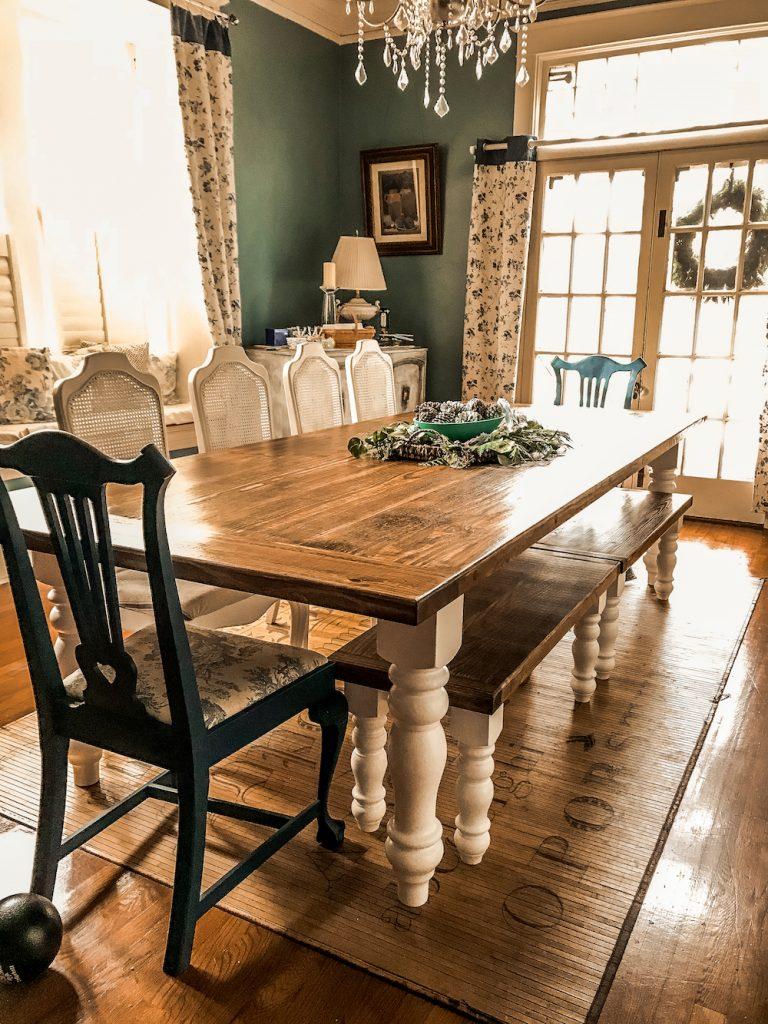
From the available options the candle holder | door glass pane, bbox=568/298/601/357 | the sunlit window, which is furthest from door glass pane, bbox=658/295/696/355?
the candle holder

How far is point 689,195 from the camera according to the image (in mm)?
4441

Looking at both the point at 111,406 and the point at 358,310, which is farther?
the point at 358,310

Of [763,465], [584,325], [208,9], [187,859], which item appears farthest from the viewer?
[584,325]

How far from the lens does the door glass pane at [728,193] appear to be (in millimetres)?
4301

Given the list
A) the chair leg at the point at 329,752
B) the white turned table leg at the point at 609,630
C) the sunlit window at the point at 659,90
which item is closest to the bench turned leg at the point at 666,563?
the white turned table leg at the point at 609,630

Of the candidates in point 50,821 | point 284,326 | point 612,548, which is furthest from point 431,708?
point 284,326

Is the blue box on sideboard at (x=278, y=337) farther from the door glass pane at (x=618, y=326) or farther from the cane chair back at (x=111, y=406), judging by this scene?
the cane chair back at (x=111, y=406)

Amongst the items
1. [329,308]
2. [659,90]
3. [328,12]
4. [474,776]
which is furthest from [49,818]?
[328,12]

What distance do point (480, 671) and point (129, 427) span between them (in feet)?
4.51

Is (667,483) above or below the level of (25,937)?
above

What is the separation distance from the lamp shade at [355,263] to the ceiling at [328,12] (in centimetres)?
134

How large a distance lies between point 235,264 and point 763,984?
13.1 feet

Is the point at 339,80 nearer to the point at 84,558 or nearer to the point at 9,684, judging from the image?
the point at 9,684

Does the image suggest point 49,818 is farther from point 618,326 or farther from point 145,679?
point 618,326
